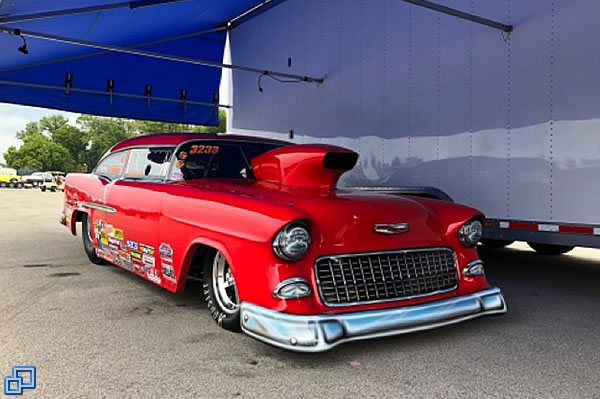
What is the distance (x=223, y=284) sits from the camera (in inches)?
126

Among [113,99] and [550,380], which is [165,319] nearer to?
[550,380]

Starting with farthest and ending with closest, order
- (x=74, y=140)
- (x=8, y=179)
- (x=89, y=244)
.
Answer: (x=74, y=140) → (x=8, y=179) → (x=89, y=244)

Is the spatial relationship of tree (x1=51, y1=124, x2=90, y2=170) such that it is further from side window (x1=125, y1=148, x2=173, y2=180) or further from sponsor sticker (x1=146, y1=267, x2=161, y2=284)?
sponsor sticker (x1=146, y1=267, x2=161, y2=284)

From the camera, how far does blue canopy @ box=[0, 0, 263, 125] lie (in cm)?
734

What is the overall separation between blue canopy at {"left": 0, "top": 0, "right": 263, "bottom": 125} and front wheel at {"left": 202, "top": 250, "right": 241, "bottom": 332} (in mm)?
4143

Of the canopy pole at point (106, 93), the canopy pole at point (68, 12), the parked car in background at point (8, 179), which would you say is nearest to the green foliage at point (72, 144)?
the parked car in background at point (8, 179)

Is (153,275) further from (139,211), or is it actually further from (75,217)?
(75,217)

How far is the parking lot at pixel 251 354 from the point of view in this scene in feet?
7.70

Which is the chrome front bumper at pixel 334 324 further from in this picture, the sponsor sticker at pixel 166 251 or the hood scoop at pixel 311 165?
the hood scoop at pixel 311 165

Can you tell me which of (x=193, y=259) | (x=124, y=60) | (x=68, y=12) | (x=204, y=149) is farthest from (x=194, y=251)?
(x=124, y=60)

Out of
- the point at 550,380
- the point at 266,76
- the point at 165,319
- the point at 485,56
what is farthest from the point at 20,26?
the point at 550,380

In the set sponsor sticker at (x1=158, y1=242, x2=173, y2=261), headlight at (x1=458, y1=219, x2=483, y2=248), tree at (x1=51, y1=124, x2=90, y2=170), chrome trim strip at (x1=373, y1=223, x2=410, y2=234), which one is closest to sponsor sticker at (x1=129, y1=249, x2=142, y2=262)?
sponsor sticker at (x1=158, y1=242, x2=173, y2=261)

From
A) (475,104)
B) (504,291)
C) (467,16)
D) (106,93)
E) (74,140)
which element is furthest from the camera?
(74,140)

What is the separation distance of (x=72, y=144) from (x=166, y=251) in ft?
257
